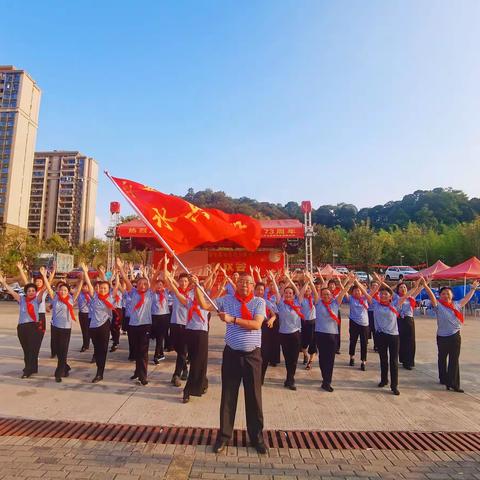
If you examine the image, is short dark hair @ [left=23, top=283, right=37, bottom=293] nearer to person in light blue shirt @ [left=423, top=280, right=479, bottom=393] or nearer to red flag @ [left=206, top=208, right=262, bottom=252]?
red flag @ [left=206, top=208, right=262, bottom=252]

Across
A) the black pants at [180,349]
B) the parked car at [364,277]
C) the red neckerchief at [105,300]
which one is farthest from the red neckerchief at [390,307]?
the parked car at [364,277]

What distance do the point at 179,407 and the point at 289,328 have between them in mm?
2108

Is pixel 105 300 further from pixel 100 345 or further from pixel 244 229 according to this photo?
pixel 244 229

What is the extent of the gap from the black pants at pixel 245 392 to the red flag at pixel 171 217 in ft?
6.78

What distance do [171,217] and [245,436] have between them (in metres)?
3.17

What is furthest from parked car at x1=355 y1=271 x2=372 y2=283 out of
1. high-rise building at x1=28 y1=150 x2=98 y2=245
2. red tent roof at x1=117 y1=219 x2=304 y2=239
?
high-rise building at x1=28 y1=150 x2=98 y2=245

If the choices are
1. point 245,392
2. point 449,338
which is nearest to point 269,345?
point 245,392

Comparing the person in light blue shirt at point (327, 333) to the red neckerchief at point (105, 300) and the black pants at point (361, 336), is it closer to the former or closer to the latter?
the black pants at point (361, 336)

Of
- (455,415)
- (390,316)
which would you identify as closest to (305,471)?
(455,415)

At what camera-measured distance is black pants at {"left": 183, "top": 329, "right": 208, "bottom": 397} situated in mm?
5020

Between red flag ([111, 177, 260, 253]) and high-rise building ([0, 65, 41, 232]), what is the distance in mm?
73711

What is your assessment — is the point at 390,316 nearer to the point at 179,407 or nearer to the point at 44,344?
the point at 179,407

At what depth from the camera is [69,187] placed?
9931cm

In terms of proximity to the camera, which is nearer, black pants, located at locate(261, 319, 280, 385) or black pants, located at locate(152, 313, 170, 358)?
black pants, located at locate(261, 319, 280, 385)
